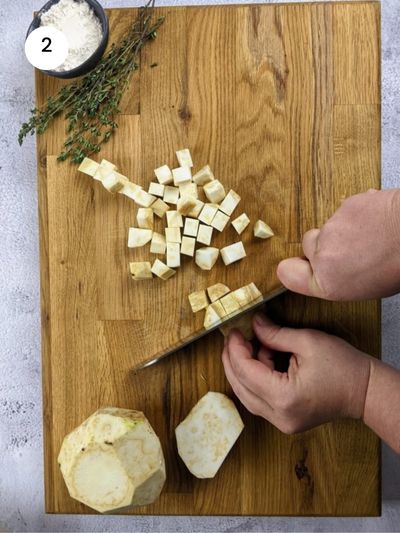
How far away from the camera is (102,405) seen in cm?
123

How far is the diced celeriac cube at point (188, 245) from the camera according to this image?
1174 millimetres

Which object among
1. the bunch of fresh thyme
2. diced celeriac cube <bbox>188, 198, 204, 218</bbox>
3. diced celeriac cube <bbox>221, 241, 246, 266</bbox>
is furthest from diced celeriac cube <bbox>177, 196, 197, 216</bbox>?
the bunch of fresh thyme

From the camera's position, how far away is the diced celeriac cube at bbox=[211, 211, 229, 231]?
3.84ft

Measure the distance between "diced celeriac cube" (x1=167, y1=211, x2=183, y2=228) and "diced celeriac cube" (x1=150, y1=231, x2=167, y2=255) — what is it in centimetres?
4

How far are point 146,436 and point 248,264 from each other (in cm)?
42

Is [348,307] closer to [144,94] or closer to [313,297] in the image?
[313,297]

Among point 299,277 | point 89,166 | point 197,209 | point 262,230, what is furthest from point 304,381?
point 89,166

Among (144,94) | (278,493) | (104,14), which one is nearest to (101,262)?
(144,94)

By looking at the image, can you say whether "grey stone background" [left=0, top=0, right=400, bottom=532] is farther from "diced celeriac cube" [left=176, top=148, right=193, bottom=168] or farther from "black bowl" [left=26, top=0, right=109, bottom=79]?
"diced celeriac cube" [left=176, top=148, right=193, bottom=168]

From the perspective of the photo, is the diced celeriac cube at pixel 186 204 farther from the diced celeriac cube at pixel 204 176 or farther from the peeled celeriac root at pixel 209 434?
the peeled celeriac root at pixel 209 434

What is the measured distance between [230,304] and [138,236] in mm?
251

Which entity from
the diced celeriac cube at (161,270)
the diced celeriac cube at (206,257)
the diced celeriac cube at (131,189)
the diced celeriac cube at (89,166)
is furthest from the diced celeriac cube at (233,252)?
the diced celeriac cube at (89,166)

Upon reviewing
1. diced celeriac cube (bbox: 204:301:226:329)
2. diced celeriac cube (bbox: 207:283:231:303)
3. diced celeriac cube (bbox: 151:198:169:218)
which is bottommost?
diced celeriac cube (bbox: 204:301:226:329)

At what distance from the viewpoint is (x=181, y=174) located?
3.83ft
